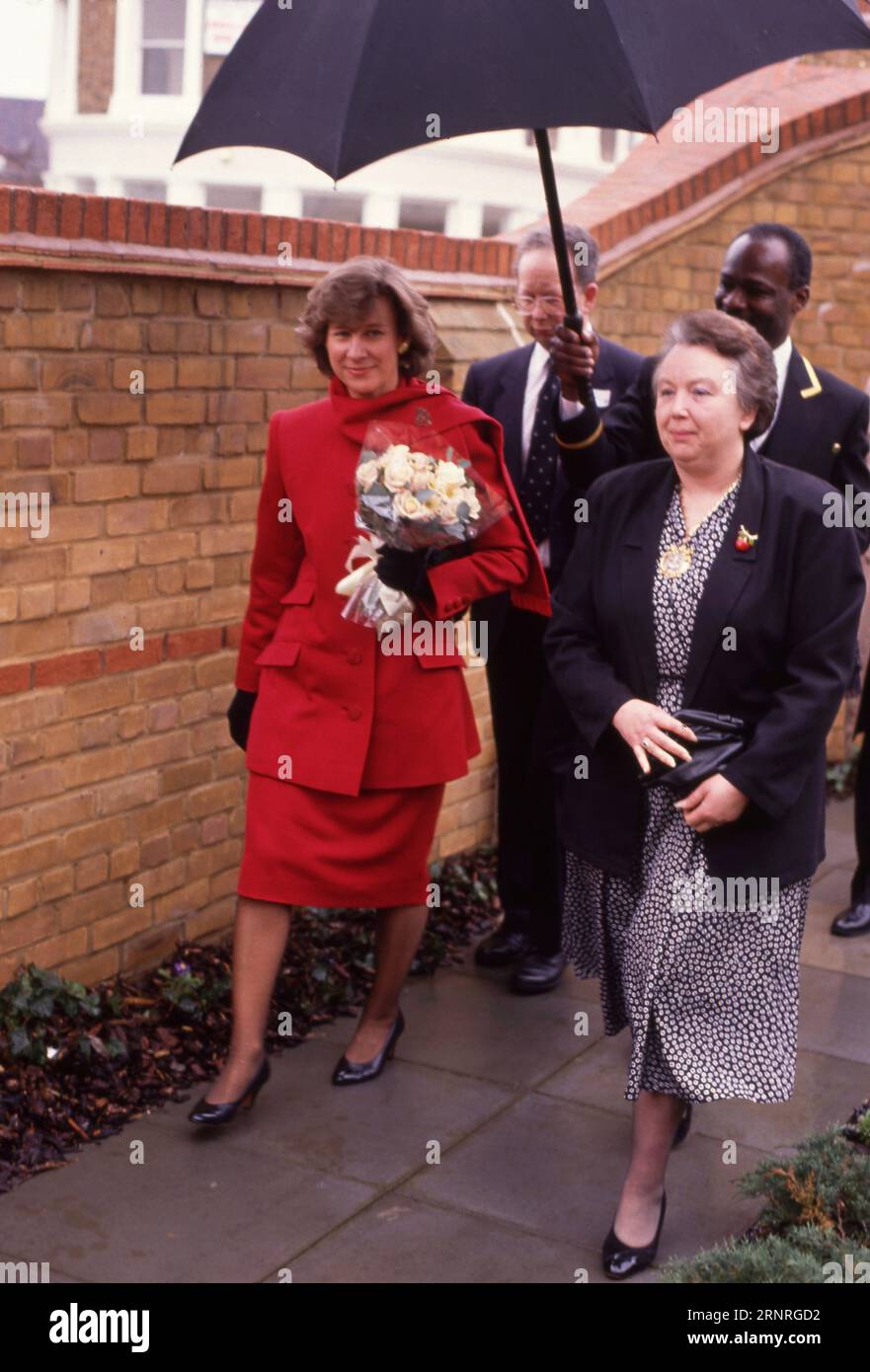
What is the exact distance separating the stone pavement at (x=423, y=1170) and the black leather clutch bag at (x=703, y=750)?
110 centimetres

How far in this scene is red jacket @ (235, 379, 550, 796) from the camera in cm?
459

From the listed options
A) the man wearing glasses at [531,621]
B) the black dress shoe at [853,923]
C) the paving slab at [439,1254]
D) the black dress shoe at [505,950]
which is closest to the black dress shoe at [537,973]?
the man wearing glasses at [531,621]

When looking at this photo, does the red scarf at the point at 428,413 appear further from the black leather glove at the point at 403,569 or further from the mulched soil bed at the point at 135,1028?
the mulched soil bed at the point at 135,1028

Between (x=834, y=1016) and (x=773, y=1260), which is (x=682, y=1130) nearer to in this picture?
(x=773, y=1260)

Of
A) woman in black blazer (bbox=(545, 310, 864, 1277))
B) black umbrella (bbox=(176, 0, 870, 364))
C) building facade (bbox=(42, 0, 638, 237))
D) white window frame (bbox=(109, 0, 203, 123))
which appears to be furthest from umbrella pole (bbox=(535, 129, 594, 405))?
white window frame (bbox=(109, 0, 203, 123))

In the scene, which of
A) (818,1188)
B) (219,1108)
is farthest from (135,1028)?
(818,1188)

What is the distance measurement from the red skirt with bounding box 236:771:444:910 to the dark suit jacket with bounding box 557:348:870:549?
108 centimetres

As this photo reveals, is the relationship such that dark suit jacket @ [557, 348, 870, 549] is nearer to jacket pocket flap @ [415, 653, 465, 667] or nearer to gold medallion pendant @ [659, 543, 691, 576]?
jacket pocket flap @ [415, 653, 465, 667]

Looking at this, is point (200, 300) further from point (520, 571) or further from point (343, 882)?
point (343, 882)

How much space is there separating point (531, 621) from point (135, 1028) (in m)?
1.74

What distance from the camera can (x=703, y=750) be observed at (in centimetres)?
386

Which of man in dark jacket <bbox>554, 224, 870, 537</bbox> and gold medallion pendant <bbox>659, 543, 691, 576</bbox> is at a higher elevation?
man in dark jacket <bbox>554, 224, 870, 537</bbox>

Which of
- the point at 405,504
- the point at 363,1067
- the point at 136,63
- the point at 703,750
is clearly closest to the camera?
the point at 703,750
